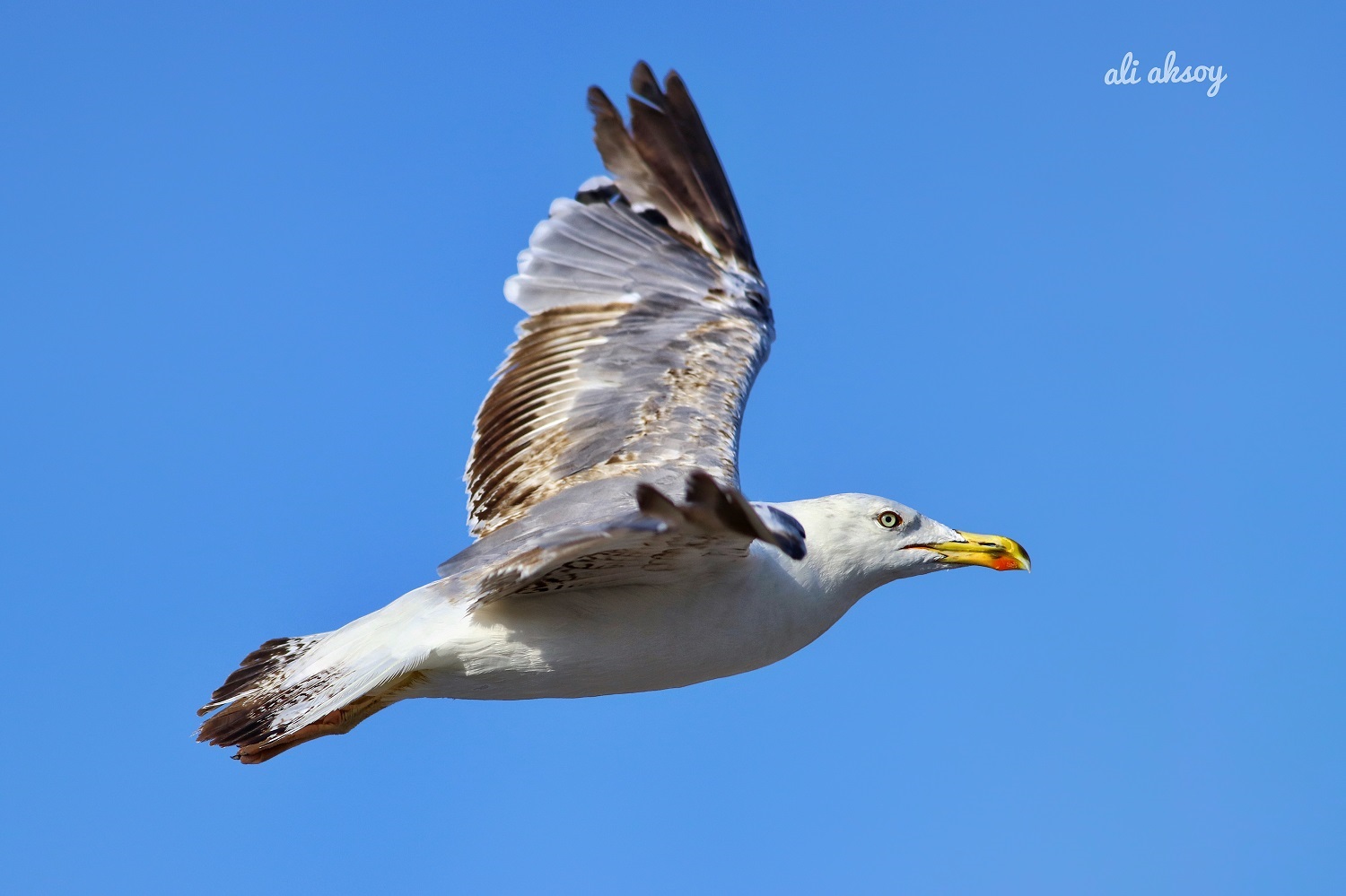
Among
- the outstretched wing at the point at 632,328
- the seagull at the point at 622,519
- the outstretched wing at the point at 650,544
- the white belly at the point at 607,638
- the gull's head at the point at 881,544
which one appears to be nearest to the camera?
the outstretched wing at the point at 650,544

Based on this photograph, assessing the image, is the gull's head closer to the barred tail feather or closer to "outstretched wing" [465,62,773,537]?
"outstretched wing" [465,62,773,537]

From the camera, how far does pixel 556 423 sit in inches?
380

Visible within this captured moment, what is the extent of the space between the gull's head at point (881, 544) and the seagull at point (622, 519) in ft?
0.04

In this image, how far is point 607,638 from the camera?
783 centimetres

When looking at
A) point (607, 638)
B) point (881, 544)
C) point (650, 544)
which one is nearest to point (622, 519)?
point (650, 544)

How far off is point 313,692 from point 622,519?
1.99 metres

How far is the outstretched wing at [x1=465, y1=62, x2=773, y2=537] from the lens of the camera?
934cm

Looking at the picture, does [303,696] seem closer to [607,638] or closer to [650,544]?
[607,638]

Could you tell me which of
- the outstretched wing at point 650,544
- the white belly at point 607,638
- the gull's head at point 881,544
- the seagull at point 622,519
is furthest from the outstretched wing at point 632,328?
the outstretched wing at point 650,544

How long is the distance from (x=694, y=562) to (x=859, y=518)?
60.6 inches

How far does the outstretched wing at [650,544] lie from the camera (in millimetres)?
5789

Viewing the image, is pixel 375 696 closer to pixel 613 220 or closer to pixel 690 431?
pixel 690 431

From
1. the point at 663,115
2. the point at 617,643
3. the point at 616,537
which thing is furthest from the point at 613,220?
the point at 616,537

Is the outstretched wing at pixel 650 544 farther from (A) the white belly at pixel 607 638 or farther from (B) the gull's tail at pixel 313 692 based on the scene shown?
(B) the gull's tail at pixel 313 692
